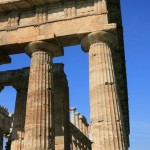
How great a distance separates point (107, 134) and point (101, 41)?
17.9ft

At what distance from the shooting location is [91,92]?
1580 centimetres

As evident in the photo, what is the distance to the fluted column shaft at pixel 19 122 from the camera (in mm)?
20781

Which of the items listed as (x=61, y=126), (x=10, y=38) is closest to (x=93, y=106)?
(x=61, y=126)

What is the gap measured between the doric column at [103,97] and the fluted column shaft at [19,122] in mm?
7317

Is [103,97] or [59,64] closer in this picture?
[103,97]

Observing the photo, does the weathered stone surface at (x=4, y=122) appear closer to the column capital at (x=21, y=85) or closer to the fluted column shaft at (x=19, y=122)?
the fluted column shaft at (x=19, y=122)

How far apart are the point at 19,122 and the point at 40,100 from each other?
245 inches

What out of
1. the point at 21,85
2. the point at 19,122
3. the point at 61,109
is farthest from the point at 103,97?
the point at 21,85

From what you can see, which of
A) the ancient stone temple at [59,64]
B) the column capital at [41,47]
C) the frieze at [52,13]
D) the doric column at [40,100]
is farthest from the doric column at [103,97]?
the doric column at [40,100]

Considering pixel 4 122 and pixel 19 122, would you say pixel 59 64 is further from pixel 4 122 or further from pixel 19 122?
pixel 4 122

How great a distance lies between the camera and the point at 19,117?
21.8 meters

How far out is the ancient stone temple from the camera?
15.0 meters

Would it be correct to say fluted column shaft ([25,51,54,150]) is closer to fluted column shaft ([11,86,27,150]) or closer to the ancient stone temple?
the ancient stone temple

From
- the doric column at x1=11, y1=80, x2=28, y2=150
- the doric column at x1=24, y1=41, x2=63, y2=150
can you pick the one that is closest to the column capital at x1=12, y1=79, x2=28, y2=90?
the doric column at x1=11, y1=80, x2=28, y2=150
